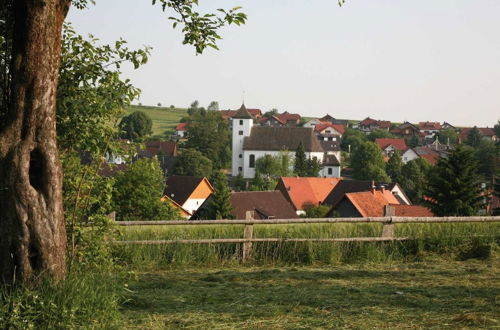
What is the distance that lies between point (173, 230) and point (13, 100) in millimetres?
6259

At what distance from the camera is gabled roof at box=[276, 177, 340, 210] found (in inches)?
2800

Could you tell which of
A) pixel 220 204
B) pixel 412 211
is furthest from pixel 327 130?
pixel 220 204

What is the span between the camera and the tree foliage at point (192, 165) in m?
91.9

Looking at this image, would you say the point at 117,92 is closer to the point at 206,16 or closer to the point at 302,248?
the point at 206,16

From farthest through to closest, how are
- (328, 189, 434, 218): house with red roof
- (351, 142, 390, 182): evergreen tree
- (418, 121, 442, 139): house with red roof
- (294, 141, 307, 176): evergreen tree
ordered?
(418, 121, 442, 139): house with red roof < (294, 141, 307, 176): evergreen tree < (351, 142, 390, 182): evergreen tree < (328, 189, 434, 218): house with red roof

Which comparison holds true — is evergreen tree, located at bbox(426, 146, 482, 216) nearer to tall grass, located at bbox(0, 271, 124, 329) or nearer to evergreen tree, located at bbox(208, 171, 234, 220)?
evergreen tree, located at bbox(208, 171, 234, 220)

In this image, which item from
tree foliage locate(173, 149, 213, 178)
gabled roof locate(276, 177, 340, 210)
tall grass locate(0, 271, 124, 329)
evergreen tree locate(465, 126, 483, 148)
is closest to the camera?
tall grass locate(0, 271, 124, 329)

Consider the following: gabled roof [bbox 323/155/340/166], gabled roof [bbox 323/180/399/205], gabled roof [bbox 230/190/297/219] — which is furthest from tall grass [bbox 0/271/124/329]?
gabled roof [bbox 323/155/340/166]

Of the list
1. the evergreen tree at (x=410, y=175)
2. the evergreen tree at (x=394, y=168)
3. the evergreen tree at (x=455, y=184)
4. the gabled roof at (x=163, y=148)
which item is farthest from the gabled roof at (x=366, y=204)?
the gabled roof at (x=163, y=148)

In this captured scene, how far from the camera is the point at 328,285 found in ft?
26.0

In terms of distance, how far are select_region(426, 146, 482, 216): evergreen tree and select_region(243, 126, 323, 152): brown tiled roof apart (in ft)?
213

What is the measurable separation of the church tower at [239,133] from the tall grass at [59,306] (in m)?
105

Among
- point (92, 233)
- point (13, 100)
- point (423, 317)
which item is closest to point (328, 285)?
point (423, 317)

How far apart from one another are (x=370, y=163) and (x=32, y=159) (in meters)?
96.7
